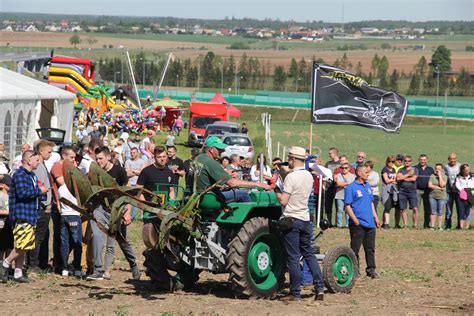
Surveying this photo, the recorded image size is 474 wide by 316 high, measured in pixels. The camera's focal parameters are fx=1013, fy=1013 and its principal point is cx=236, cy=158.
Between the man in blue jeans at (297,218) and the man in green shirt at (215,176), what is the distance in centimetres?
32

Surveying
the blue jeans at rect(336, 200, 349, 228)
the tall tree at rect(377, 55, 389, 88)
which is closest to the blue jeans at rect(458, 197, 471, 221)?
the blue jeans at rect(336, 200, 349, 228)

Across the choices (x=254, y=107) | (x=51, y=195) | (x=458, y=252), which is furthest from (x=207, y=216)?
(x=254, y=107)

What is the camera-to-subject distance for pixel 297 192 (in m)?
11.3

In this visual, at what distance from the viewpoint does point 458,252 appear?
17203 millimetres

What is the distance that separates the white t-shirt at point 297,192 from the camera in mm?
11273

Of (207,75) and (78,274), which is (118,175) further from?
(207,75)

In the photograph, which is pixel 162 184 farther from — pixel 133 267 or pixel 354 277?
pixel 354 277

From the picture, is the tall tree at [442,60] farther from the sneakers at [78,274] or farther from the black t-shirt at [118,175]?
the sneakers at [78,274]

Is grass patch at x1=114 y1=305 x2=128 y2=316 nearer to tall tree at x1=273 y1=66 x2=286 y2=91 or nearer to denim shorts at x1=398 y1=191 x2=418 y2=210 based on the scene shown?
denim shorts at x1=398 y1=191 x2=418 y2=210

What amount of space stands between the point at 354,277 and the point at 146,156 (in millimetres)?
10041

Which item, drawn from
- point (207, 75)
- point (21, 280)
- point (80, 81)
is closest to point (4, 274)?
point (21, 280)

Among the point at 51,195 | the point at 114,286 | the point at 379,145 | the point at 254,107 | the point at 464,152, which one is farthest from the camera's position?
the point at 254,107

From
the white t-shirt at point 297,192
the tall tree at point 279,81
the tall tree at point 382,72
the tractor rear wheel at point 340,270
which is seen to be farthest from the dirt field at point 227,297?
the tall tree at point 279,81

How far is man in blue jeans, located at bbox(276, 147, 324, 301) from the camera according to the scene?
11.3 metres
